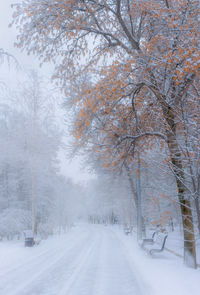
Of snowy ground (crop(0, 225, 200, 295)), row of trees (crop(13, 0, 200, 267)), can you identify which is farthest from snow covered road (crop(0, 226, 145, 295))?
row of trees (crop(13, 0, 200, 267))

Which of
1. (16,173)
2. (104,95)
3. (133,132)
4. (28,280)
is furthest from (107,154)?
(16,173)

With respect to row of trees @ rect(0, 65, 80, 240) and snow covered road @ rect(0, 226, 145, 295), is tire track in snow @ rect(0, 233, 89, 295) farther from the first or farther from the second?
row of trees @ rect(0, 65, 80, 240)

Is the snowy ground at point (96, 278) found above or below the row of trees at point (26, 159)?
below

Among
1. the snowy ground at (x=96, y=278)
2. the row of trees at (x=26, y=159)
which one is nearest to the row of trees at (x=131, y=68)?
the snowy ground at (x=96, y=278)

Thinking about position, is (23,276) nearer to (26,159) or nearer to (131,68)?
(131,68)

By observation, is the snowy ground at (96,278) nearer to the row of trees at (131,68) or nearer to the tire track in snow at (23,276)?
the tire track in snow at (23,276)

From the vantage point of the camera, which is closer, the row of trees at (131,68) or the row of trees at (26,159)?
the row of trees at (131,68)

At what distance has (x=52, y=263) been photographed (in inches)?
358

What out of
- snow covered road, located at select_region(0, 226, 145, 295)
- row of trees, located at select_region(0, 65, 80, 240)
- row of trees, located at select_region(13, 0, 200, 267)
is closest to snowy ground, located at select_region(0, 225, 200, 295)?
snow covered road, located at select_region(0, 226, 145, 295)

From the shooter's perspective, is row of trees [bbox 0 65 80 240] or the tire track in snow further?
row of trees [bbox 0 65 80 240]

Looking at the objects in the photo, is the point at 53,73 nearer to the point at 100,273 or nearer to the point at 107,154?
the point at 107,154

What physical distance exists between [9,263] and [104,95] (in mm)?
7156

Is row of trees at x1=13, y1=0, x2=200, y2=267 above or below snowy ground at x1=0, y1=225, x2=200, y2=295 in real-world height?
above

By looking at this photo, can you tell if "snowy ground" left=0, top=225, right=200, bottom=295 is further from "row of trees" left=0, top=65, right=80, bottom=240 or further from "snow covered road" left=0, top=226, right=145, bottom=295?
"row of trees" left=0, top=65, right=80, bottom=240
